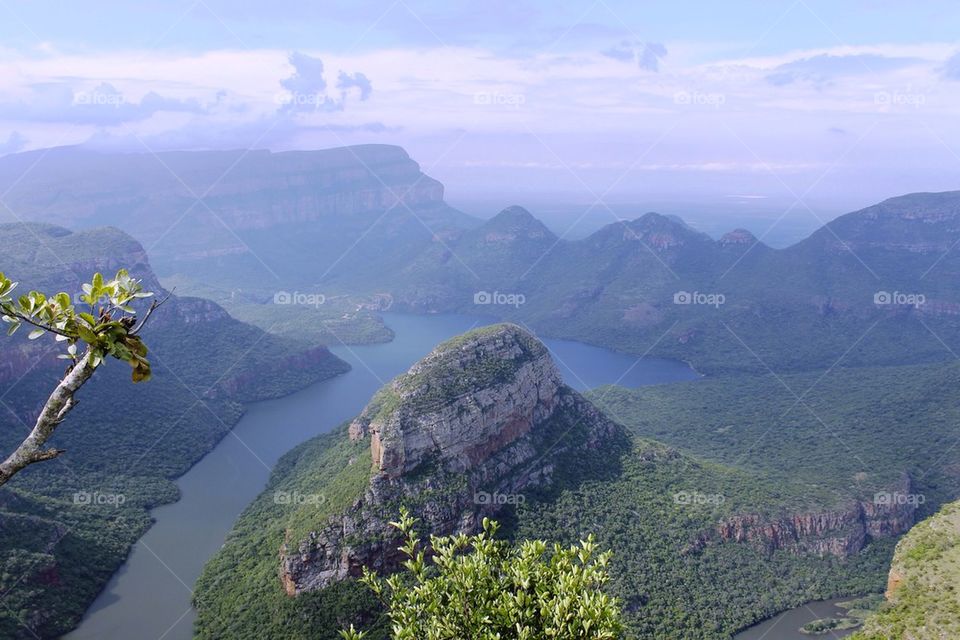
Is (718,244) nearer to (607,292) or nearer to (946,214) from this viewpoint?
(607,292)

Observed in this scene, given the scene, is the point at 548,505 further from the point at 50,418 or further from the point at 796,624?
the point at 50,418

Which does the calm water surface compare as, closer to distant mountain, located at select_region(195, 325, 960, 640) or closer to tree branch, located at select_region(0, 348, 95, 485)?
distant mountain, located at select_region(195, 325, 960, 640)

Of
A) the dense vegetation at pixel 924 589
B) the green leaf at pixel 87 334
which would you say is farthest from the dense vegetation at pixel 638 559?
the green leaf at pixel 87 334

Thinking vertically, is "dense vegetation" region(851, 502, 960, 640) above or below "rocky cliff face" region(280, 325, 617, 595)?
below

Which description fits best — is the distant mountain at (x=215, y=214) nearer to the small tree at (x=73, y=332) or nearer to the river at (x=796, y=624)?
the river at (x=796, y=624)

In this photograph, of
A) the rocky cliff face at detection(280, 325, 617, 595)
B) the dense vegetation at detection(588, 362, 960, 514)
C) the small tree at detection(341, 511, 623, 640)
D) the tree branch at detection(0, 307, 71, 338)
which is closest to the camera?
the tree branch at detection(0, 307, 71, 338)

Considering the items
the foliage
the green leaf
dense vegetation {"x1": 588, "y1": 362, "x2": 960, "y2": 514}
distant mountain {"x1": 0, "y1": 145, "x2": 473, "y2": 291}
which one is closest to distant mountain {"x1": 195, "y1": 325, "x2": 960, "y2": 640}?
dense vegetation {"x1": 588, "y1": 362, "x2": 960, "y2": 514}
